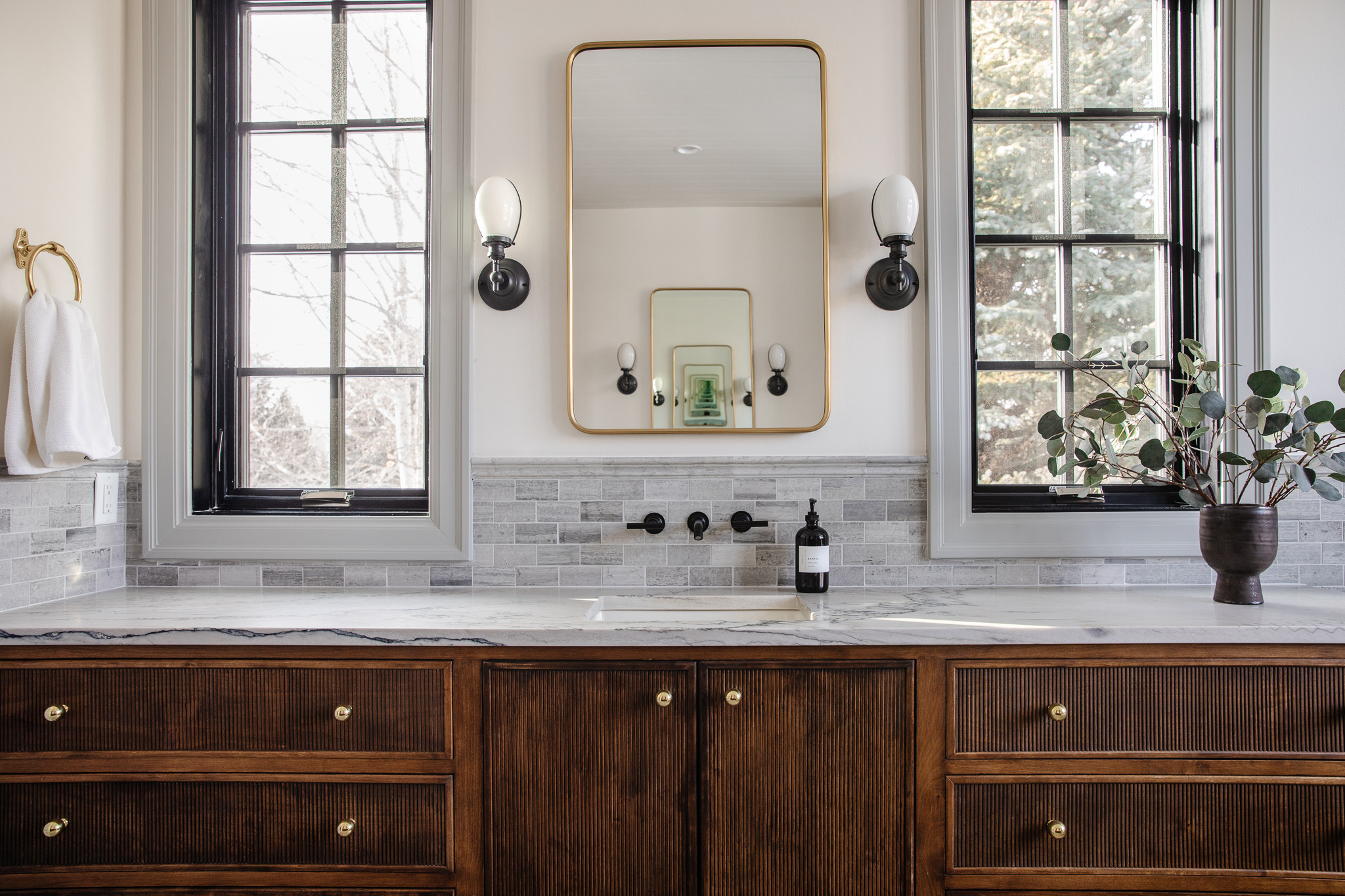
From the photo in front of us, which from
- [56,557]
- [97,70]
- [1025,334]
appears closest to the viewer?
[56,557]

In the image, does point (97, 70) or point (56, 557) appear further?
point (97, 70)

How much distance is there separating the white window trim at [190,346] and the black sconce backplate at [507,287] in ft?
0.21

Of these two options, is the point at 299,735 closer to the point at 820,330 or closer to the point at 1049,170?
the point at 820,330

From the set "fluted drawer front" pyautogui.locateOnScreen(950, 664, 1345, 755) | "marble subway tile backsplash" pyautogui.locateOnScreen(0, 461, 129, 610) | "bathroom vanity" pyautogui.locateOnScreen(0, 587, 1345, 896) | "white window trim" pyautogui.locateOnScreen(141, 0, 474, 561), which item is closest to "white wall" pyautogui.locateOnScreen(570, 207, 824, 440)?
"white window trim" pyautogui.locateOnScreen(141, 0, 474, 561)

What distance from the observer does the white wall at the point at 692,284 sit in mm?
1828

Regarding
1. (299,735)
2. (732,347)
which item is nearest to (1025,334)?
(732,347)

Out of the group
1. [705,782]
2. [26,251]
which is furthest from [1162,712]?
[26,251]

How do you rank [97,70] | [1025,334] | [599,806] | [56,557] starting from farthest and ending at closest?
1. [1025,334]
2. [97,70]
3. [56,557]
4. [599,806]

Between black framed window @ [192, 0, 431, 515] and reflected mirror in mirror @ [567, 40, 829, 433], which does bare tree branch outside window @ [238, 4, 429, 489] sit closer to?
black framed window @ [192, 0, 431, 515]

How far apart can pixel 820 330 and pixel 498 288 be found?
36.5 inches

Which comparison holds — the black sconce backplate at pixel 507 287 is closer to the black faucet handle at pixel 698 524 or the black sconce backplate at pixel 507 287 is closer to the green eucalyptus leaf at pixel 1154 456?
the black faucet handle at pixel 698 524

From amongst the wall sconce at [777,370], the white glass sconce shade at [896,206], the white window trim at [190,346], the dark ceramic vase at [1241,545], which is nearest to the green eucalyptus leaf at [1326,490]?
the dark ceramic vase at [1241,545]

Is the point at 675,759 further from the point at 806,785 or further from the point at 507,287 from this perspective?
the point at 507,287

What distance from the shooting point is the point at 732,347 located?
6.00ft
